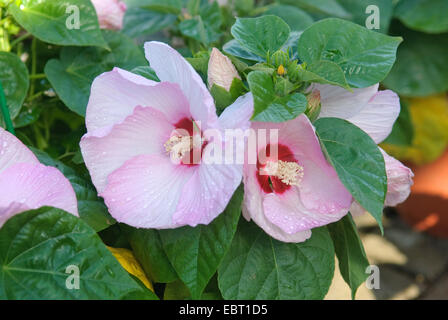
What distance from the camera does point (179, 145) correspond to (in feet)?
2.02

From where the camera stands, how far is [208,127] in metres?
0.57

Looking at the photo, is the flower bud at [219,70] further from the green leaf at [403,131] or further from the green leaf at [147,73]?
the green leaf at [403,131]

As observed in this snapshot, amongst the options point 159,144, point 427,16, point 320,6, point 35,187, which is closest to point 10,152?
point 35,187

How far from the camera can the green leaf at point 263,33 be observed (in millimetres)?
664

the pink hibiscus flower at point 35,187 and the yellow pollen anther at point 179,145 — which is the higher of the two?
the pink hibiscus flower at point 35,187

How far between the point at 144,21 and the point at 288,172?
1.91 feet

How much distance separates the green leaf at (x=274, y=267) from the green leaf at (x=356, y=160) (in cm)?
11

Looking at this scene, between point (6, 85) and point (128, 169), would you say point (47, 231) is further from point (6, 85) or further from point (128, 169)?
point (6, 85)

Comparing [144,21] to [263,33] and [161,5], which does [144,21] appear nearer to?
[161,5]

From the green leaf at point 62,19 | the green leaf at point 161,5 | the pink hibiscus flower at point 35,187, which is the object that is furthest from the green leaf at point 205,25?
the pink hibiscus flower at point 35,187

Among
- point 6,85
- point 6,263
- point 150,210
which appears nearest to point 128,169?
point 150,210

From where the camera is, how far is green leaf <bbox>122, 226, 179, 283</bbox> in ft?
2.08

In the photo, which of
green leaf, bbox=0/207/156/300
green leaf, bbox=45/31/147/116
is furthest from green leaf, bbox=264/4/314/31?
green leaf, bbox=0/207/156/300
